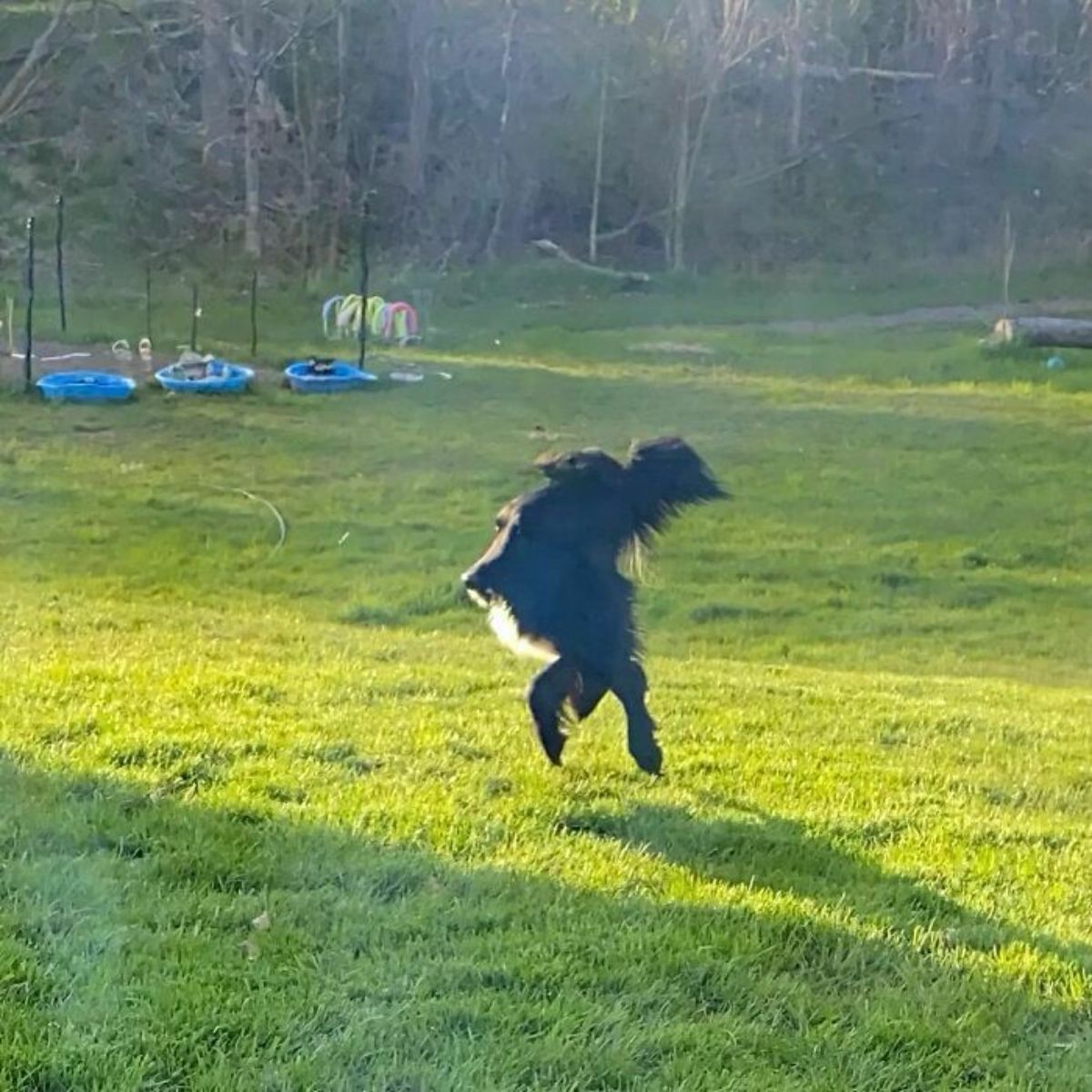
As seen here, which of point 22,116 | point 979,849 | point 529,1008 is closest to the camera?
point 529,1008

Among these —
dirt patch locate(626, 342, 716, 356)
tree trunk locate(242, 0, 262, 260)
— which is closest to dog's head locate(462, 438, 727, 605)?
dirt patch locate(626, 342, 716, 356)

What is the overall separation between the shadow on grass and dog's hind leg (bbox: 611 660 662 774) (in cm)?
124

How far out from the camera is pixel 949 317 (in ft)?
96.7

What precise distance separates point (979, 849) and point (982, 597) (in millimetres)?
8714

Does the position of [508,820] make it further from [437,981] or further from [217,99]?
[217,99]

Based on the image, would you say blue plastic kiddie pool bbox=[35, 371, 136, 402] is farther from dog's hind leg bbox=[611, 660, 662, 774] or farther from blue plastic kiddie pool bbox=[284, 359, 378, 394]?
dog's hind leg bbox=[611, 660, 662, 774]

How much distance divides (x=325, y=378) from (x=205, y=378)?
144 centimetres

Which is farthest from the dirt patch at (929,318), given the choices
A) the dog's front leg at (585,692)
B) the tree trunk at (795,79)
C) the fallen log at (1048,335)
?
the dog's front leg at (585,692)

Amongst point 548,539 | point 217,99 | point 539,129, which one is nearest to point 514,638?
point 548,539

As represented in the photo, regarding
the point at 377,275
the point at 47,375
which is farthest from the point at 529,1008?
the point at 377,275

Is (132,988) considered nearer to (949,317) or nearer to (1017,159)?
(949,317)

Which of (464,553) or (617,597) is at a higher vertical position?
(617,597)

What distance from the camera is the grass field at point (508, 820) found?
3.93 metres

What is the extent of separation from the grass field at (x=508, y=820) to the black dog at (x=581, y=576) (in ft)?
0.86
